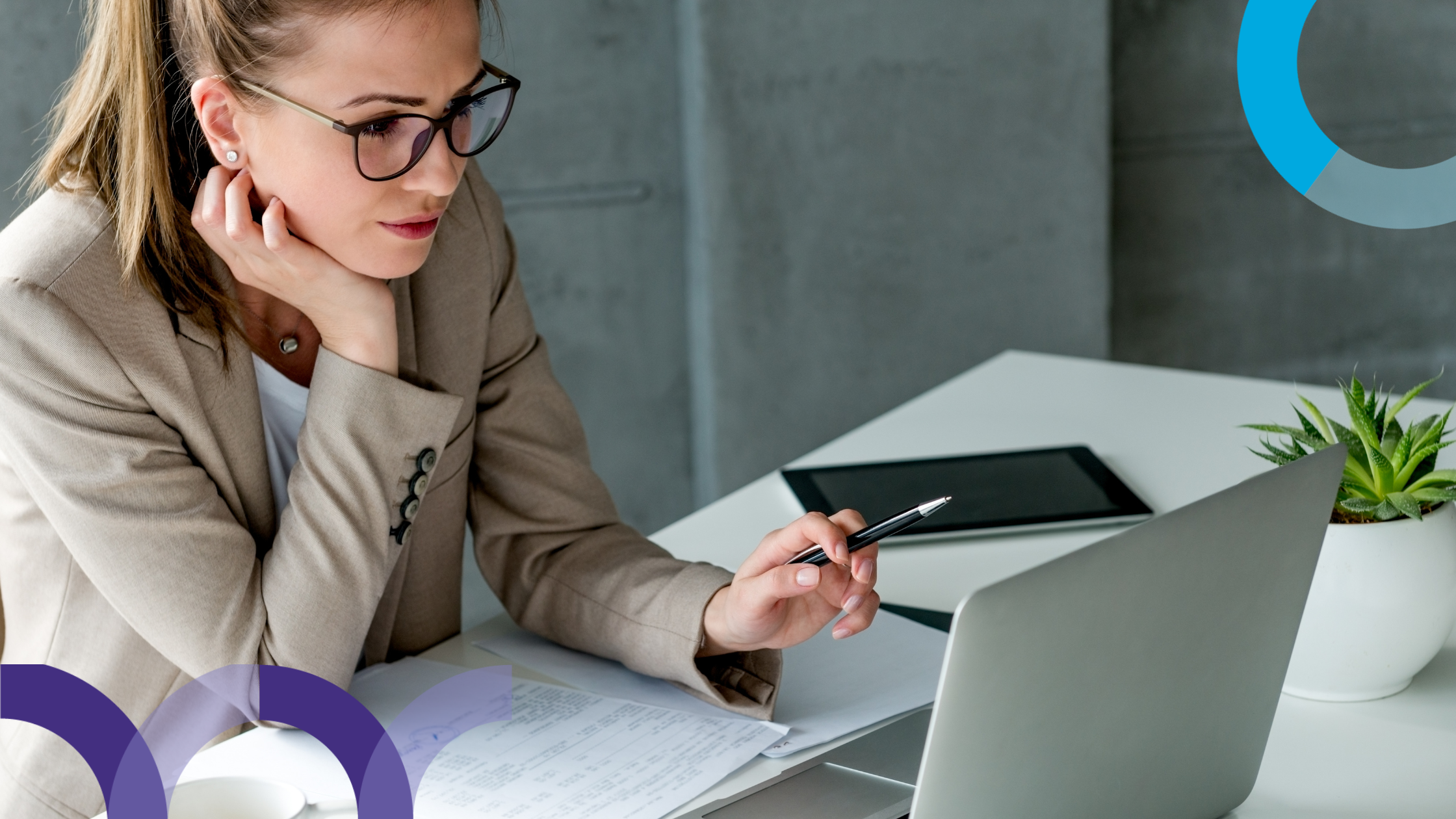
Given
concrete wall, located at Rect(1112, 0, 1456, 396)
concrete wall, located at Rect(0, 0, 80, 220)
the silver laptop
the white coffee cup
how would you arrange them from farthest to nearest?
concrete wall, located at Rect(1112, 0, 1456, 396) → concrete wall, located at Rect(0, 0, 80, 220) → the white coffee cup → the silver laptop

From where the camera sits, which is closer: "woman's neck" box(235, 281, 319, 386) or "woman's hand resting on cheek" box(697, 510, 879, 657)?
"woman's hand resting on cheek" box(697, 510, 879, 657)

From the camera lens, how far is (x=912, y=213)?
3.29 m

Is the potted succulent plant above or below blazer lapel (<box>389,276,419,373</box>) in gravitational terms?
below

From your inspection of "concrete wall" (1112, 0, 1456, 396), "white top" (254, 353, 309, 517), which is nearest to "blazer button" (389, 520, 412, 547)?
"white top" (254, 353, 309, 517)

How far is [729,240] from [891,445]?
4.99 feet

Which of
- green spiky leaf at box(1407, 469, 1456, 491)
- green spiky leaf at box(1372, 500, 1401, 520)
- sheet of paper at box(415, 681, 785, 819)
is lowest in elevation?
sheet of paper at box(415, 681, 785, 819)

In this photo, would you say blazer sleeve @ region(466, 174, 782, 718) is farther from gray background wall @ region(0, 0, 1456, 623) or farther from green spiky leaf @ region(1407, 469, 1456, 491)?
gray background wall @ region(0, 0, 1456, 623)

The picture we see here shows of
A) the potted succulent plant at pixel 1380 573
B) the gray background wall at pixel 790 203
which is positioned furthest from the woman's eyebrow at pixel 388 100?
the gray background wall at pixel 790 203

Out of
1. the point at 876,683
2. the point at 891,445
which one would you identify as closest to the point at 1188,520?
the point at 876,683

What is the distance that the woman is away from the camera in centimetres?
106

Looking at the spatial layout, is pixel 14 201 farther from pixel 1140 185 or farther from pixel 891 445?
pixel 1140 185

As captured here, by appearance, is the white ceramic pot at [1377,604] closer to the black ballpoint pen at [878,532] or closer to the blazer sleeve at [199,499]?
the black ballpoint pen at [878,532]

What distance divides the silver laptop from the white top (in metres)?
0.55

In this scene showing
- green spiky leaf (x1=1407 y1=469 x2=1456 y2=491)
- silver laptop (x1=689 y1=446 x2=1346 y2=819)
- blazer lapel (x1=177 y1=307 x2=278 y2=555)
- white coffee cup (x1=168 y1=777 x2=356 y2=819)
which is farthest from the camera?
blazer lapel (x1=177 y1=307 x2=278 y2=555)
